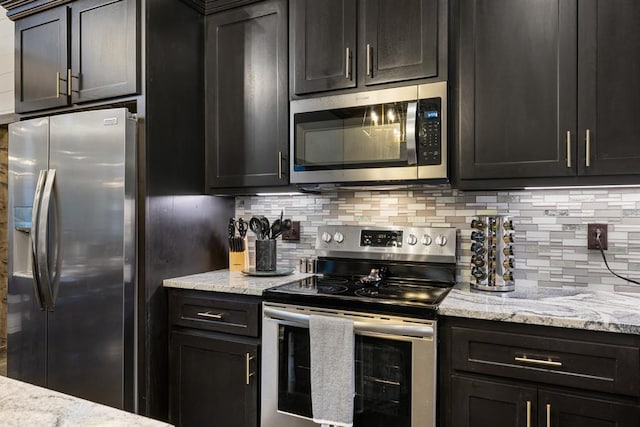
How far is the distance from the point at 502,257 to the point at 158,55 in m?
1.96

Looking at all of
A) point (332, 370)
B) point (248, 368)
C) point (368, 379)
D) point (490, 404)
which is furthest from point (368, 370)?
point (248, 368)

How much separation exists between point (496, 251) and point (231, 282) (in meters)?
1.27

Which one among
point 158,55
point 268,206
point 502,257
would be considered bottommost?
point 502,257

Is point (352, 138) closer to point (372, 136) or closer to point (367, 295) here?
point (372, 136)

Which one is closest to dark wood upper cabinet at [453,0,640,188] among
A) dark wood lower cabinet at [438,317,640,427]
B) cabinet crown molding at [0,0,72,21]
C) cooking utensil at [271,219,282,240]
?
dark wood lower cabinet at [438,317,640,427]

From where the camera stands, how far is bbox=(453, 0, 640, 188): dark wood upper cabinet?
1.65 meters

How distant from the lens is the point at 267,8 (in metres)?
2.33

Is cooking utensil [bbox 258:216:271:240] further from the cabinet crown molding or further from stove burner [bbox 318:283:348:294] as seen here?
the cabinet crown molding

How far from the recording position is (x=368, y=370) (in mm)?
1778

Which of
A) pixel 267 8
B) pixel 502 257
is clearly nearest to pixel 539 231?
pixel 502 257

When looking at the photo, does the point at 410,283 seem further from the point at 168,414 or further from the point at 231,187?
the point at 168,414

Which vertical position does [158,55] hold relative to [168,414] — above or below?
above

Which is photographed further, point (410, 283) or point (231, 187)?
point (231, 187)

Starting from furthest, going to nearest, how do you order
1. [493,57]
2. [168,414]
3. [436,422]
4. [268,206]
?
[268,206]
[168,414]
[493,57]
[436,422]
